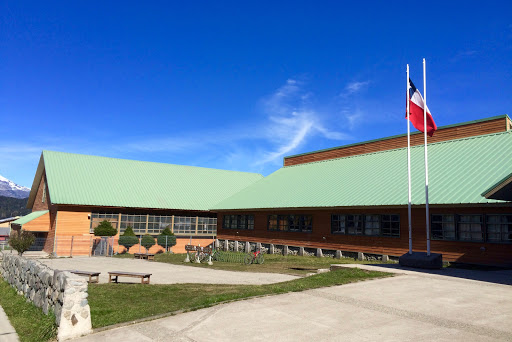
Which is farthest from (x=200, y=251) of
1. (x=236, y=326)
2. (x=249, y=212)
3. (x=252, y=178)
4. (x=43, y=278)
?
(x=252, y=178)

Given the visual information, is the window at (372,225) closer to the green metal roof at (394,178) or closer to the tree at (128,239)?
the green metal roof at (394,178)

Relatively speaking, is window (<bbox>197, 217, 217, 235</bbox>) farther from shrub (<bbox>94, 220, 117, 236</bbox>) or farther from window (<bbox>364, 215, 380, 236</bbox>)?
window (<bbox>364, 215, 380, 236</bbox>)

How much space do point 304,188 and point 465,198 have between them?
13497mm

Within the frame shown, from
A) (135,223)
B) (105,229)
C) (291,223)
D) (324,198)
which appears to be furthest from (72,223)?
(324,198)

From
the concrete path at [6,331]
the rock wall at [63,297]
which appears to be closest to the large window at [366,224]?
the rock wall at [63,297]

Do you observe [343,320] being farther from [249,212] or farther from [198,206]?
[198,206]

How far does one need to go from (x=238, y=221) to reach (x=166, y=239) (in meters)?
6.59

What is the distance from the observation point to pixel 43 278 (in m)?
10.8

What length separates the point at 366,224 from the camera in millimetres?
24203

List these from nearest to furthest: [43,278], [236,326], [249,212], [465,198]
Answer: [236,326], [43,278], [465,198], [249,212]

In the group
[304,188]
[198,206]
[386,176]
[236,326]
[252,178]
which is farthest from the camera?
[252,178]

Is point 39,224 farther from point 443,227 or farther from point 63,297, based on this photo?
point 443,227

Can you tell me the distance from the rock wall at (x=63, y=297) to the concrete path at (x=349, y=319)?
0.46 meters

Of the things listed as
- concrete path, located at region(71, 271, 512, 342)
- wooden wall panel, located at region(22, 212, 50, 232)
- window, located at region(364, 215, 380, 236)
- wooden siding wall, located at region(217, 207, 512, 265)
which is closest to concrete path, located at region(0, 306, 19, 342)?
concrete path, located at region(71, 271, 512, 342)
